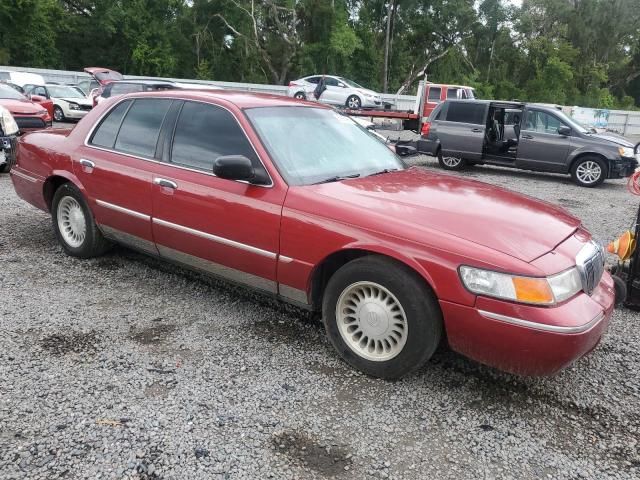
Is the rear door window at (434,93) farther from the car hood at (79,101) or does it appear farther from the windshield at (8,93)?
the windshield at (8,93)

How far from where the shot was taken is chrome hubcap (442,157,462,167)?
1308cm

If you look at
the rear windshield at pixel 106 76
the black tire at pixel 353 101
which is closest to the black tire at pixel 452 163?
the black tire at pixel 353 101

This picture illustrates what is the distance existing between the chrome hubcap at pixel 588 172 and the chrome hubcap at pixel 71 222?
10.2 metres

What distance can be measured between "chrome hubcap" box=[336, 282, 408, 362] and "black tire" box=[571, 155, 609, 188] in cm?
988

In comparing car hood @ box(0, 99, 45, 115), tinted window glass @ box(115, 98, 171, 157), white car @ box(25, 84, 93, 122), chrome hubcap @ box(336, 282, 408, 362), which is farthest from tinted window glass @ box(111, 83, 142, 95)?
chrome hubcap @ box(336, 282, 408, 362)

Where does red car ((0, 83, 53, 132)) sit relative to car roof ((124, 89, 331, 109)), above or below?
→ below

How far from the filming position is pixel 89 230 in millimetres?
4695

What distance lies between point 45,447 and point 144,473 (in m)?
0.51

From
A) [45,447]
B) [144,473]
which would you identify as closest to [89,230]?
[45,447]

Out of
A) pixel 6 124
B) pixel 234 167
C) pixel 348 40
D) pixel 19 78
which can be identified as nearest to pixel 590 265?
pixel 234 167

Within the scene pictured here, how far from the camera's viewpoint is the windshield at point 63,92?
19194mm

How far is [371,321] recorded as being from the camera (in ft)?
10.1

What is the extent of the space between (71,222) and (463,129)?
989 cm

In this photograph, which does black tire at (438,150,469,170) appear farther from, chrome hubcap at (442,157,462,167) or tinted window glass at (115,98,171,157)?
tinted window glass at (115,98,171,157)
